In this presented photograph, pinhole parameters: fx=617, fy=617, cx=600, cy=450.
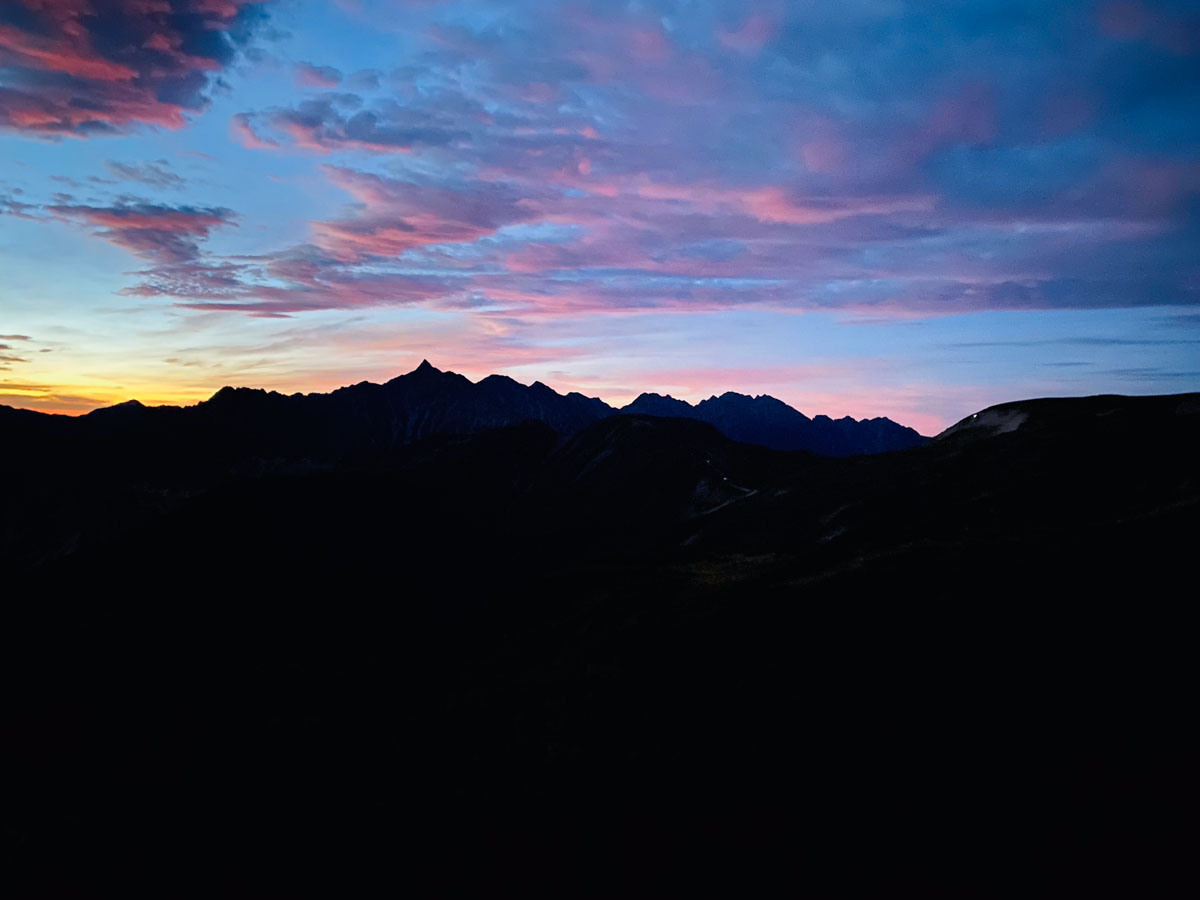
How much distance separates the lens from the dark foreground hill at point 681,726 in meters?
13.9

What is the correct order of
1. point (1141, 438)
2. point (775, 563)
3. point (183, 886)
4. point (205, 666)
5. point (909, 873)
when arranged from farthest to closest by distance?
point (1141, 438) → point (775, 563) → point (205, 666) → point (183, 886) → point (909, 873)

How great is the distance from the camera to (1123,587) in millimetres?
21297

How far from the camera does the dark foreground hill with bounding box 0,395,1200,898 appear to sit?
13.9m

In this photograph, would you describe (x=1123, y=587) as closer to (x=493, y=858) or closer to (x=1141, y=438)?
(x=493, y=858)

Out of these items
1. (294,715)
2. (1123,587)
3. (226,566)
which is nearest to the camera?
(1123,587)

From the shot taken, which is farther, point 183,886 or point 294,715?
point 294,715

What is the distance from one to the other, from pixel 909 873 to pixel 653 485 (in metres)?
127

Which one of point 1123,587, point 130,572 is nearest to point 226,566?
point 130,572

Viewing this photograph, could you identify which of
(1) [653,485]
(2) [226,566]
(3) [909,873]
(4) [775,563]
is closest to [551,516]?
(1) [653,485]

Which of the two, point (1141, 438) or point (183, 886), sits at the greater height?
point (1141, 438)

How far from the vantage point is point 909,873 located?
12.8m

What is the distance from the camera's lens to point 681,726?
68.8 ft

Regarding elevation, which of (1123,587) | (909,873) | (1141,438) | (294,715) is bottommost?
(294,715)

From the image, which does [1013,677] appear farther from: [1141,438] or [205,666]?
[1141,438]
